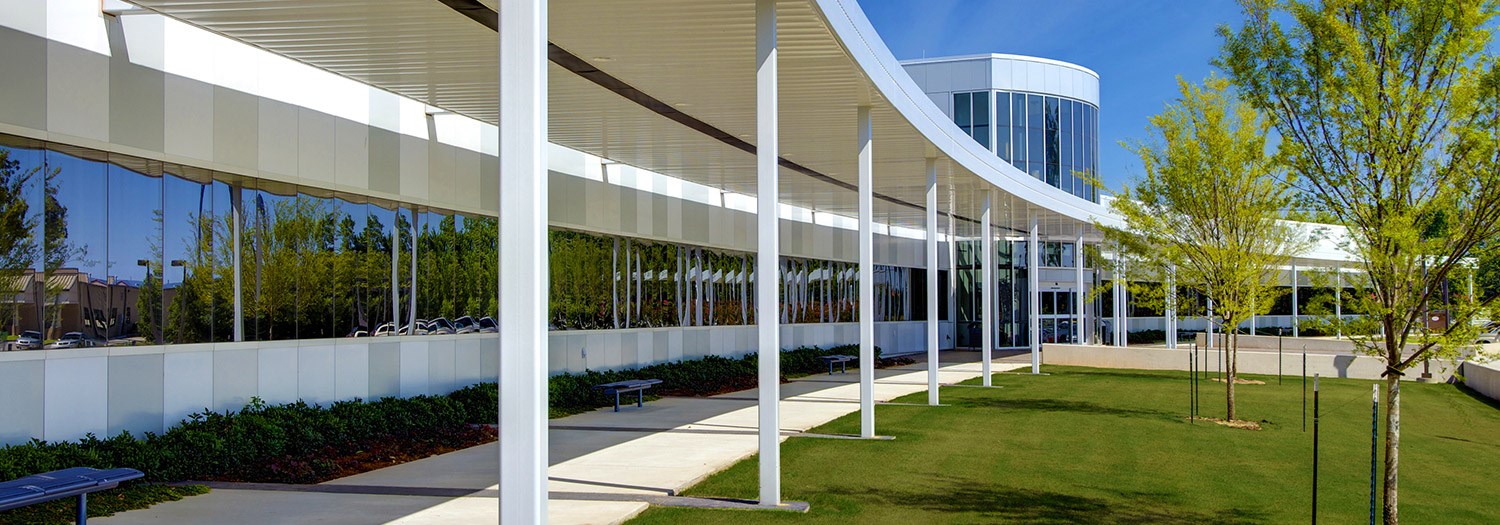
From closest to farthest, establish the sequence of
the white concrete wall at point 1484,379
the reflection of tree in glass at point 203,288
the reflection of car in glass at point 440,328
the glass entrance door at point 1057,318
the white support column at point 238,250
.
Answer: the reflection of tree in glass at point 203,288 < the white support column at point 238,250 < the reflection of car in glass at point 440,328 < the white concrete wall at point 1484,379 < the glass entrance door at point 1057,318

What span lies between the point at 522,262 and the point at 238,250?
8457mm

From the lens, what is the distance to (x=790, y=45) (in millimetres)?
12562

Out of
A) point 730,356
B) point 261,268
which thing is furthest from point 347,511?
point 730,356

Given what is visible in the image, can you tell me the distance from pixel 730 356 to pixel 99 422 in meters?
18.9

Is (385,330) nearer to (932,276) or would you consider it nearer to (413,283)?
(413,283)

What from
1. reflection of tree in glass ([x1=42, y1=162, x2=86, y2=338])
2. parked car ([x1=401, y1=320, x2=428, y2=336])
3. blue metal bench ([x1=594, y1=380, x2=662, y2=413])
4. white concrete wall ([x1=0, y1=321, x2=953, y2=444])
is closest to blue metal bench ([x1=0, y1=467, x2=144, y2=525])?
white concrete wall ([x1=0, y1=321, x2=953, y2=444])

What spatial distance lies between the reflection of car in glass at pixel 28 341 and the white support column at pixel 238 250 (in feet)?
8.74

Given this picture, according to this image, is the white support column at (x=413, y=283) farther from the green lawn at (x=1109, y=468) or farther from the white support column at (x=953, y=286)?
the white support column at (x=953, y=286)

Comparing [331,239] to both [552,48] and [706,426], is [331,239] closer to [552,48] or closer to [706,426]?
[552,48]

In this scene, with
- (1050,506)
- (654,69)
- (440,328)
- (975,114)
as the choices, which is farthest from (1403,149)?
(975,114)

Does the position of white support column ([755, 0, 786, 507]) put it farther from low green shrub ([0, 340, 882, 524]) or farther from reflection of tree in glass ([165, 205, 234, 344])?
reflection of tree in glass ([165, 205, 234, 344])

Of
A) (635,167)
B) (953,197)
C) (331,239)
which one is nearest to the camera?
(331,239)

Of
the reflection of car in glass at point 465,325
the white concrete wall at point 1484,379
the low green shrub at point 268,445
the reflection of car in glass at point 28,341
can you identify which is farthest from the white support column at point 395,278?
the white concrete wall at point 1484,379

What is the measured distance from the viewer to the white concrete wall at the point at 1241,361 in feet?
105
